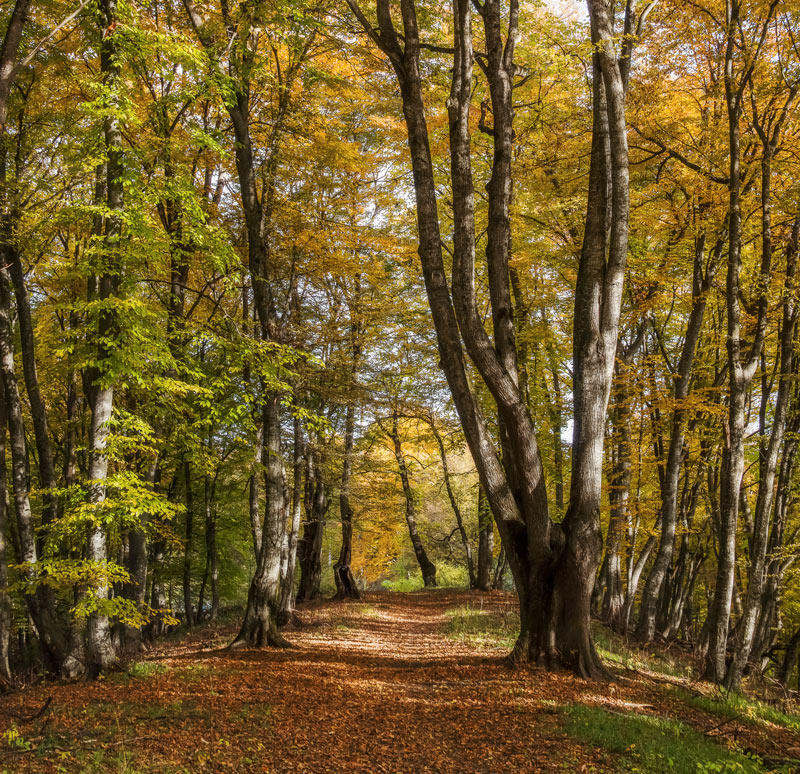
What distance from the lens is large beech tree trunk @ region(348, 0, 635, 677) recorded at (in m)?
7.06

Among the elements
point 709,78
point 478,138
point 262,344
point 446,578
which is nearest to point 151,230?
point 262,344

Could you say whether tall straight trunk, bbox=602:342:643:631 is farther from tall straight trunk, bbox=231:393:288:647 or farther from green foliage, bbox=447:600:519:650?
tall straight trunk, bbox=231:393:288:647

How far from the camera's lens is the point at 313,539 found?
17.2 meters

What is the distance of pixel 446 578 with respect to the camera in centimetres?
3597

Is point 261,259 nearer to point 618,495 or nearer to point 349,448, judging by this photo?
point 349,448

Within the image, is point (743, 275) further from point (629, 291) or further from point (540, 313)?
point (540, 313)

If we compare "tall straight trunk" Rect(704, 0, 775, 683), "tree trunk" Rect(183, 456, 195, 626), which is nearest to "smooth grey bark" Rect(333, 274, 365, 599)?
"tree trunk" Rect(183, 456, 195, 626)

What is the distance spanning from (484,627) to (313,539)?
6932mm

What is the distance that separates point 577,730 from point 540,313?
1296 cm

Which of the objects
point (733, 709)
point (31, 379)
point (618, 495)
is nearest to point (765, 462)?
point (618, 495)

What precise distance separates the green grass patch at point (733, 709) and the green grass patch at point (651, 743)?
1.30m

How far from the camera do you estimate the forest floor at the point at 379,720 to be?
432 cm

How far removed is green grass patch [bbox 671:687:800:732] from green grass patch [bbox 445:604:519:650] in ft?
9.33

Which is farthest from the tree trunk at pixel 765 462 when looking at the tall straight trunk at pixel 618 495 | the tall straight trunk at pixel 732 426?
the tall straight trunk at pixel 618 495
